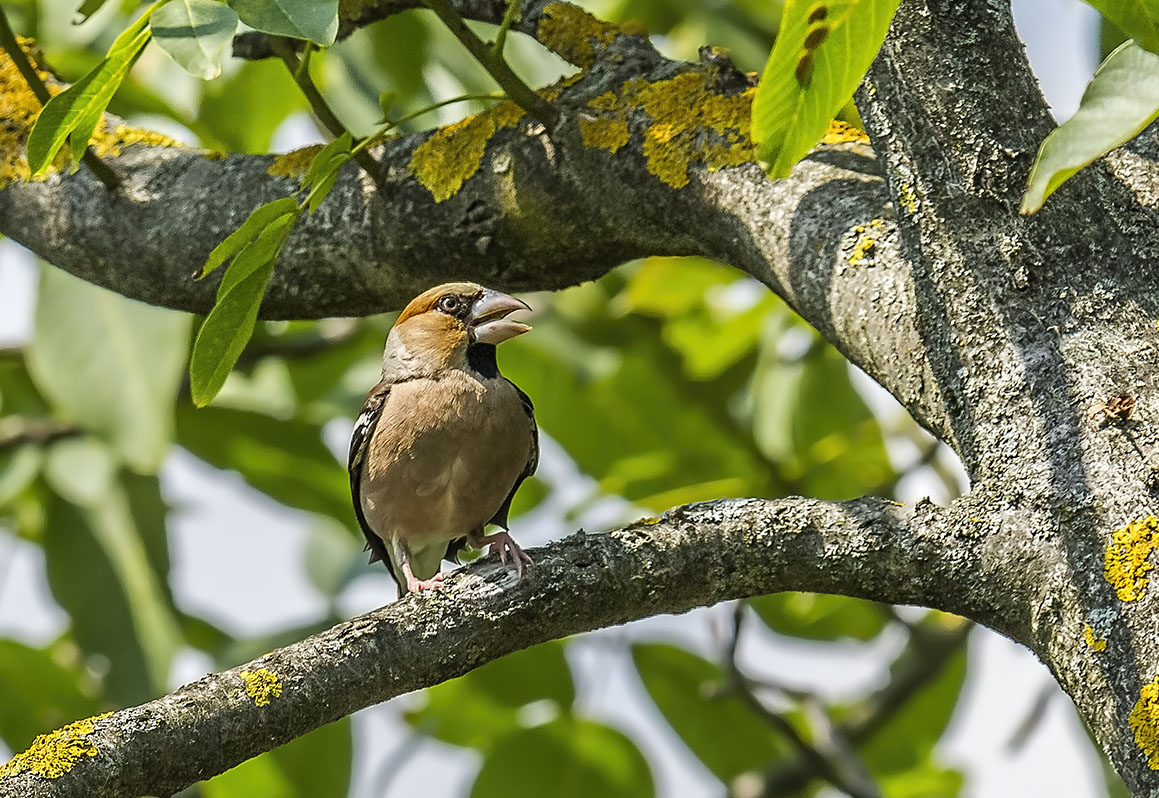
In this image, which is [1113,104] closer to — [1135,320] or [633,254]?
[1135,320]

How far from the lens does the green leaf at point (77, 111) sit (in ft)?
7.88

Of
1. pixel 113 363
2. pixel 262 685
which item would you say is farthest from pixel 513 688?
pixel 262 685

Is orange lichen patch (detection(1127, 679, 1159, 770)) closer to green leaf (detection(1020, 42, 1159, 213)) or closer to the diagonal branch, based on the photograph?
the diagonal branch

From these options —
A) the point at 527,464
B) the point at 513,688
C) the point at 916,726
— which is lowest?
the point at 916,726

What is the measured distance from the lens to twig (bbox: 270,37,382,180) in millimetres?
3223

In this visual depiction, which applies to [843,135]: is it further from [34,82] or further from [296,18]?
[34,82]

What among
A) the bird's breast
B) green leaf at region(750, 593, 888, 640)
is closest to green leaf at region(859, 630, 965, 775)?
green leaf at region(750, 593, 888, 640)

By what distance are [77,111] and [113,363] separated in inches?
108

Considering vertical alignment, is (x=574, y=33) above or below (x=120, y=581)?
above

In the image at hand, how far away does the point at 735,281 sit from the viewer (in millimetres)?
6750

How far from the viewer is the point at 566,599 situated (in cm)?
244

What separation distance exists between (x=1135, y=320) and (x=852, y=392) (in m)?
3.69

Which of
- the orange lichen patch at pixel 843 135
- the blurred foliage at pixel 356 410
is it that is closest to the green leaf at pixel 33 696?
the blurred foliage at pixel 356 410

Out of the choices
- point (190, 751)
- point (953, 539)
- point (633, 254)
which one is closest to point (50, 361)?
point (633, 254)
